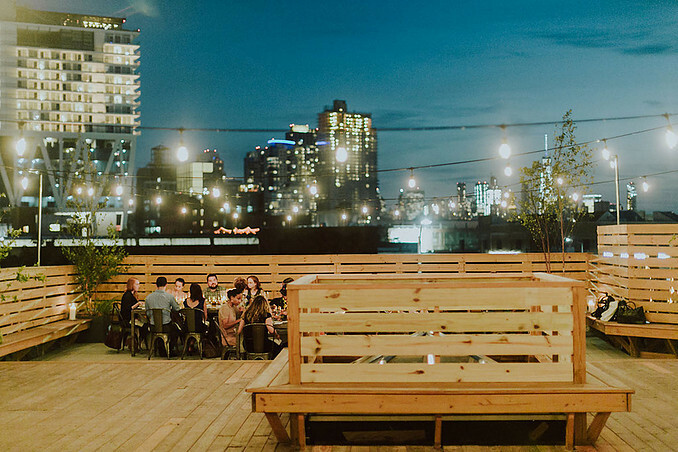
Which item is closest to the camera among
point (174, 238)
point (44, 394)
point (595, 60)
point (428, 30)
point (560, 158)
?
point (44, 394)

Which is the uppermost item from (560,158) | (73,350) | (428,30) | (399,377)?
(428,30)

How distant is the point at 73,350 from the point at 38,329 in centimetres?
91

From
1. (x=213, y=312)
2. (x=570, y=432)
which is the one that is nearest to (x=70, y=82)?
(x=213, y=312)

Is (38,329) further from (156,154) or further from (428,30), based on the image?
(156,154)

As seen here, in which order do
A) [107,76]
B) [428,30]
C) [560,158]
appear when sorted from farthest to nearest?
[107,76], [428,30], [560,158]

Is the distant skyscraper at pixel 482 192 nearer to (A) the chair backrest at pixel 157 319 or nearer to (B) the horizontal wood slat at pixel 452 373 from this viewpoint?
(A) the chair backrest at pixel 157 319

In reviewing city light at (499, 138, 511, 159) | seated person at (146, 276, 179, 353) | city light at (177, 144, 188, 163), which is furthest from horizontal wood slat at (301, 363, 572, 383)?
city light at (177, 144, 188, 163)

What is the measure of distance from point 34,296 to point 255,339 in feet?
16.7

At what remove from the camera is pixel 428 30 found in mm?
36438

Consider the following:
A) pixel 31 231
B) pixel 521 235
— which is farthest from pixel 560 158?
pixel 31 231

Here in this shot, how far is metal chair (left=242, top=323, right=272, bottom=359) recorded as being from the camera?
8.19 m

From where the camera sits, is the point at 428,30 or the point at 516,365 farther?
the point at 428,30

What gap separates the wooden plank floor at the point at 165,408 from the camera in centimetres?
492

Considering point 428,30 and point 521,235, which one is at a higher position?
point 428,30
